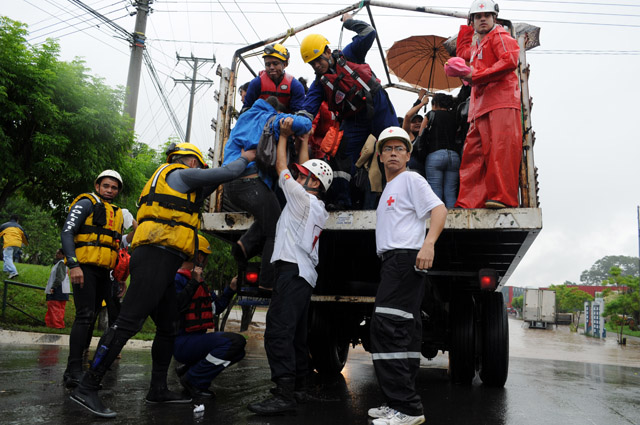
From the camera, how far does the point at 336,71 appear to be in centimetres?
463

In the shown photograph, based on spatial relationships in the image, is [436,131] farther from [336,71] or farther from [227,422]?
[227,422]

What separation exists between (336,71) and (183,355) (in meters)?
2.80

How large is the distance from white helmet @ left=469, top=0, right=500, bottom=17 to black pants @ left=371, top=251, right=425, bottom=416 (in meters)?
2.54

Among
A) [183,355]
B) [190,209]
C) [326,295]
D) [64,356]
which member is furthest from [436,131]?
[64,356]

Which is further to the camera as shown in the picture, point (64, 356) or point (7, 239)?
point (7, 239)

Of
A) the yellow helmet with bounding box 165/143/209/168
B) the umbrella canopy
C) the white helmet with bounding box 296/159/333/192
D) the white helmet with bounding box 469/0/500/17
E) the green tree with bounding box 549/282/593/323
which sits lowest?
the green tree with bounding box 549/282/593/323

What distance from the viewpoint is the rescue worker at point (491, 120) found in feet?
12.8

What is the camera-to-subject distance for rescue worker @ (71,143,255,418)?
3.24m

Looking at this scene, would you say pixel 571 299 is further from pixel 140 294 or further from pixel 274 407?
pixel 140 294

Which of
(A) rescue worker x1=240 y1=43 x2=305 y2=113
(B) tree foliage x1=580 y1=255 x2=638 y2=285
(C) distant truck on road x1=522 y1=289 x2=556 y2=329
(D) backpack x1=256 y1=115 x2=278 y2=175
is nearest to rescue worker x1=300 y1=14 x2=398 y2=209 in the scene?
(A) rescue worker x1=240 y1=43 x2=305 y2=113

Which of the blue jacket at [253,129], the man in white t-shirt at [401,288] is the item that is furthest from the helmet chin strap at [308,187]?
the man in white t-shirt at [401,288]

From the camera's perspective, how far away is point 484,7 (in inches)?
175

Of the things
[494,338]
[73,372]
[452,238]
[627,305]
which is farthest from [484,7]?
[627,305]

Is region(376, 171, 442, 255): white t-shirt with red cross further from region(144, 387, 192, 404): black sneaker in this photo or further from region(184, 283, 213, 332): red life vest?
region(144, 387, 192, 404): black sneaker
